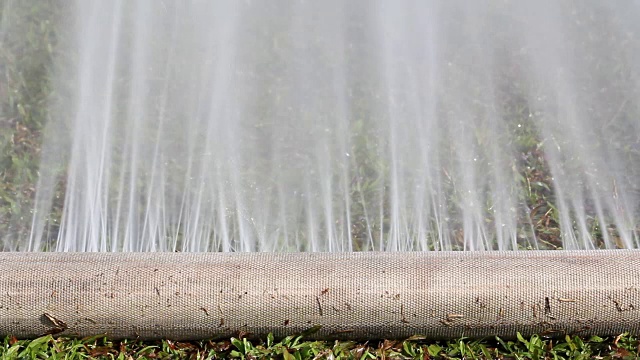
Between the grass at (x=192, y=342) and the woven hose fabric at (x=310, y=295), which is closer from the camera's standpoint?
the woven hose fabric at (x=310, y=295)

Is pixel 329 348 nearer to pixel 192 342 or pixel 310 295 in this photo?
pixel 310 295

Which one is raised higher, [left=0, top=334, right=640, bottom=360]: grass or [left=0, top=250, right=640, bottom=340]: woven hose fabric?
[left=0, top=250, right=640, bottom=340]: woven hose fabric

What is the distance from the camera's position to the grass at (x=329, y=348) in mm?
2275

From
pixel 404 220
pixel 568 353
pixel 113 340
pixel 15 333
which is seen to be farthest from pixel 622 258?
pixel 15 333

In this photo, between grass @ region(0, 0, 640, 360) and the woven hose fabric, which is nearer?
the woven hose fabric

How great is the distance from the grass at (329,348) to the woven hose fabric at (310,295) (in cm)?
5

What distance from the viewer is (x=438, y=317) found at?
2.22 metres

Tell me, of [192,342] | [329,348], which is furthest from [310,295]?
[192,342]

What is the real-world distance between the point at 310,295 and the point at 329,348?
212 mm

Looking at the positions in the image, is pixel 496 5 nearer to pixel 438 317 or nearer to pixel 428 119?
pixel 428 119

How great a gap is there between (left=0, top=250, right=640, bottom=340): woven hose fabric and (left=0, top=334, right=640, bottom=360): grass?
51 millimetres

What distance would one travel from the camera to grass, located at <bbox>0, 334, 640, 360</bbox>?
2.28 m

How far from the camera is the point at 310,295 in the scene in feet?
7.21

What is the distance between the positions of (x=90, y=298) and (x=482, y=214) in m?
1.39
